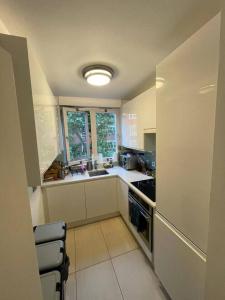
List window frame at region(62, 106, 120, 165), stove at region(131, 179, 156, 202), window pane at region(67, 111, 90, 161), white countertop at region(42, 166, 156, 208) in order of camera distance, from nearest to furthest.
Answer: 1. stove at region(131, 179, 156, 202)
2. white countertop at region(42, 166, 156, 208)
3. window frame at region(62, 106, 120, 165)
4. window pane at region(67, 111, 90, 161)

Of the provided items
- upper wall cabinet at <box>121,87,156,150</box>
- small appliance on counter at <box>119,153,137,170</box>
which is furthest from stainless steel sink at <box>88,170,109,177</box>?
upper wall cabinet at <box>121,87,156,150</box>

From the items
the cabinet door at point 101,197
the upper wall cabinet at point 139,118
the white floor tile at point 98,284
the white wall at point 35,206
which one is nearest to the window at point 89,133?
the upper wall cabinet at point 139,118

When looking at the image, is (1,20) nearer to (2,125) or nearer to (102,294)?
(2,125)

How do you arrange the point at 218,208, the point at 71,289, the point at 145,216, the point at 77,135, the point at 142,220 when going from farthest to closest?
the point at 77,135, the point at 142,220, the point at 145,216, the point at 71,289, the point at 218,208

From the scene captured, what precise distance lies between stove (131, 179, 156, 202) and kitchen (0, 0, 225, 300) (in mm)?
15

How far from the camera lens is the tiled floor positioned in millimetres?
1374

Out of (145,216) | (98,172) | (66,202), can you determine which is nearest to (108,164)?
(98,172)

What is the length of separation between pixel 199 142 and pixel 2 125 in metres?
0.94

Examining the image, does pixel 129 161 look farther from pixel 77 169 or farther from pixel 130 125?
pixel 77 169

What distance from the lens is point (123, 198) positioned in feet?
7.32

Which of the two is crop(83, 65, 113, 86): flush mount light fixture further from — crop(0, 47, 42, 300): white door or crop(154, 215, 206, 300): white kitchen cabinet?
crop(154, 215, 206, 300): white kitchen cabinet

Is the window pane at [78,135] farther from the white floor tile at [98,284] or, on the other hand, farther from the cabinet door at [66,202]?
the white floor tile at [98,284]

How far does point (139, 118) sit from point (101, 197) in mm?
1416

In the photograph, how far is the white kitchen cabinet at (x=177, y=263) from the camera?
2.96 ft
